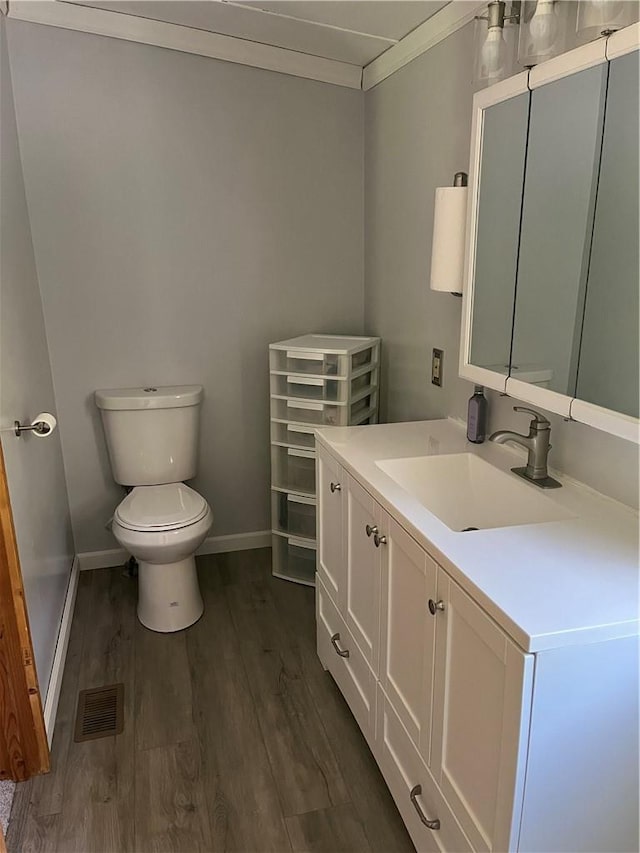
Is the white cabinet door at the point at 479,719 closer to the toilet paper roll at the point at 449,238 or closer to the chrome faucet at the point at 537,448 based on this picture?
the chrome faucet at the point at 537,448

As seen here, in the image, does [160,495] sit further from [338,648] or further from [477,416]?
[477,416]

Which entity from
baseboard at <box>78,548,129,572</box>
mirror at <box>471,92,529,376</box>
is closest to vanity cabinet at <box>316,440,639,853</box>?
mirror at <box>471,92,529,376</box>

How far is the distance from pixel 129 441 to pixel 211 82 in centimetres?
151

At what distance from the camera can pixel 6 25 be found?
2.36 m

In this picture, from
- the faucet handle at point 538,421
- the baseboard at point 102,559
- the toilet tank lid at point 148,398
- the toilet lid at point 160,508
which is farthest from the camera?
the baseboard at point 102,559

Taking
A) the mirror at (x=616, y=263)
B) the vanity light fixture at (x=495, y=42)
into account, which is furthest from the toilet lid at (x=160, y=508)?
the vanity light fixture at (x=495, y=42)

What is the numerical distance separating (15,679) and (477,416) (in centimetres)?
148

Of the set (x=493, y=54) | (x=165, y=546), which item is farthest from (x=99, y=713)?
(x=493, y=54)

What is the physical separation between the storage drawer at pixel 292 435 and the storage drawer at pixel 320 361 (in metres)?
0.23

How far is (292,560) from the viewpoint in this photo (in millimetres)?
2893

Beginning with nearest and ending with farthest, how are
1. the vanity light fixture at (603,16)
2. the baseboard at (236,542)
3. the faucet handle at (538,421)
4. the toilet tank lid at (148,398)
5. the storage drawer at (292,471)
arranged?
the vanity light fixture at (603,16) → the faucet handle at (538,421) → the toilet tank lid at (148,398) → the storage drawer at (292,471) → the baseboard at (236,542)

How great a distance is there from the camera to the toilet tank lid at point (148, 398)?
2.63 m

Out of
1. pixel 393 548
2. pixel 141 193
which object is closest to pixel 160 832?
pixel 393 548

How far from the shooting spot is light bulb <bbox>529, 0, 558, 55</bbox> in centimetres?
145
